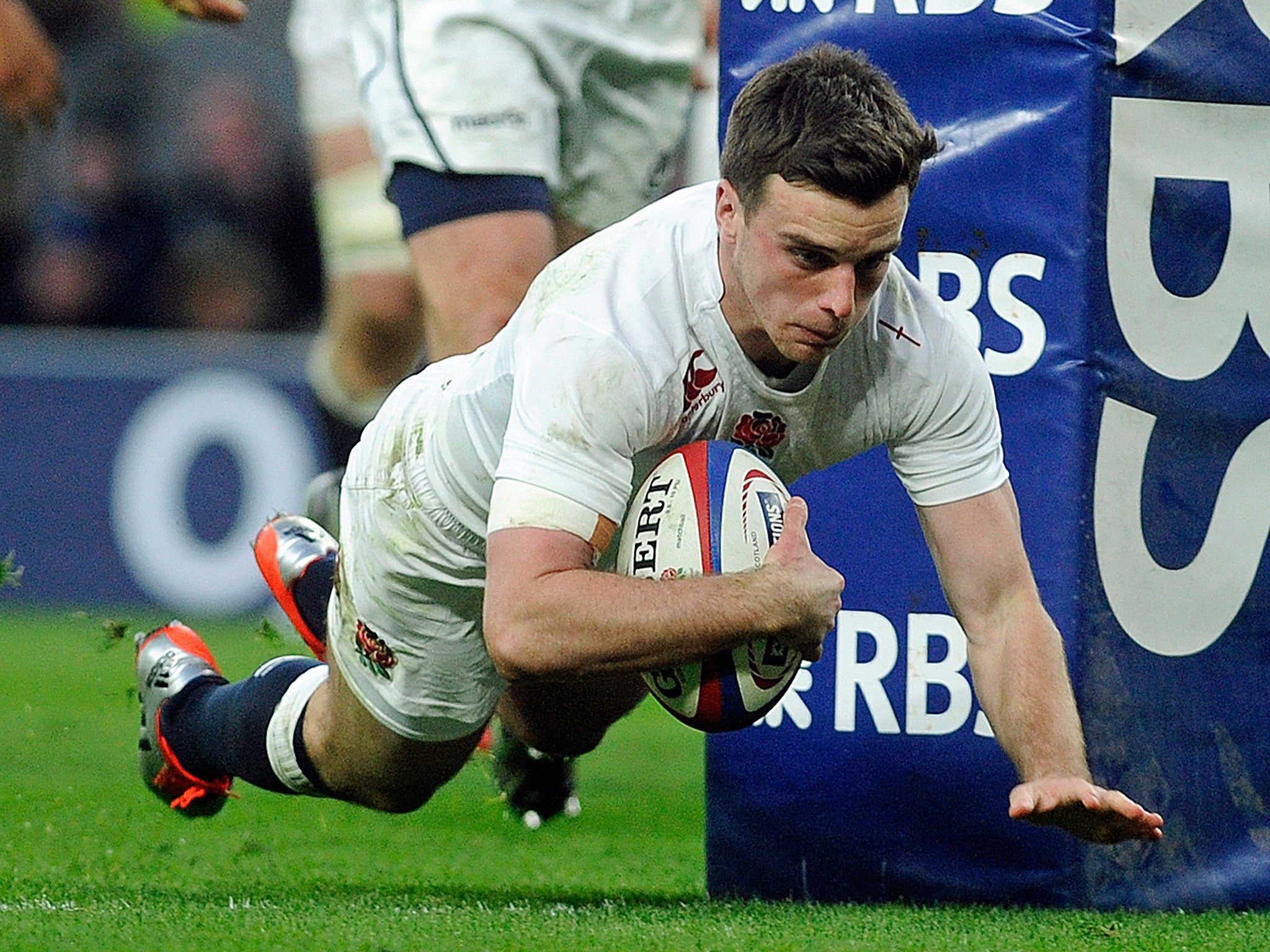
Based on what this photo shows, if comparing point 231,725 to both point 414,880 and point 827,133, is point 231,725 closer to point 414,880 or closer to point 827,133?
point 414,880

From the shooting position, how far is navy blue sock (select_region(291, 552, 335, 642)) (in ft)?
14.5

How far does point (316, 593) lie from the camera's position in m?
4.43

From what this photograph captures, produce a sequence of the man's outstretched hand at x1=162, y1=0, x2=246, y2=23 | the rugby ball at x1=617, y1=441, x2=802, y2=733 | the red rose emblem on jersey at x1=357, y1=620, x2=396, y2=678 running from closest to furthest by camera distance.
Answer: the rugby ball at x1=617, y1=441, x2=802, y2=733 < the red rose emblem on jersey at x1=357, y1=620, x2=396, y2=678 < the man's outstretched hand at x1=162, y1=0, x2=246, y2=23

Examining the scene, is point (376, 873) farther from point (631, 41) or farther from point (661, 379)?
point (631, 41)

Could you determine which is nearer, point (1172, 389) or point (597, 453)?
point (597, 453)

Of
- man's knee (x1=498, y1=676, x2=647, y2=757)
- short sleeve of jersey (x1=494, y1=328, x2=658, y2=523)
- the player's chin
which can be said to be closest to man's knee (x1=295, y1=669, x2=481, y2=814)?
man's knee (x1=498, y1=676, x2=647, y2=757)

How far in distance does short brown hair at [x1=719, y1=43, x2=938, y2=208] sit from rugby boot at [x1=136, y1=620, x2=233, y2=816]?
5.98 feet

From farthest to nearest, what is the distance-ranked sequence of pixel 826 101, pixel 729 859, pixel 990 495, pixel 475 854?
pixel 475 854, pixel 729 859, pixel 990 495, pixel 826 101

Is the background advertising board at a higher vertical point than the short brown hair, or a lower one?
lower

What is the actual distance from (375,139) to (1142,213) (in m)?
2.01

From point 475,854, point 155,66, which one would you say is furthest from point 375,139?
point 155,66

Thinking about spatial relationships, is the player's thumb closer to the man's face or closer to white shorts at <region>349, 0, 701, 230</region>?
the man's face

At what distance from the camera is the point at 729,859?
3955 millimetres

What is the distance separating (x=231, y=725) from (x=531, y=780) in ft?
2.61
